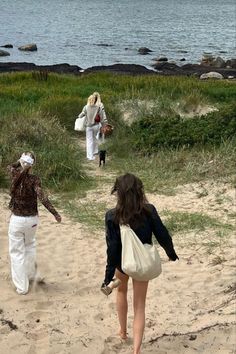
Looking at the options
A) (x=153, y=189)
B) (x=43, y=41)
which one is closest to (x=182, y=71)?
(x=43, y=41)

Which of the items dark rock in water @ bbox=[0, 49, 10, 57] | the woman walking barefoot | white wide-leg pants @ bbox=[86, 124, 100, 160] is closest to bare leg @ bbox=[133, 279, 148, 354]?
the woman walking barefoot

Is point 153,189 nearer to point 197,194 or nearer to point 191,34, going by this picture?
point 197,194

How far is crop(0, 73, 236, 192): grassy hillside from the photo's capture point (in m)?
12.5

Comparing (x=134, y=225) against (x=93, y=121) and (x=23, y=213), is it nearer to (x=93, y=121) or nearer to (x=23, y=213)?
(x=23, y=213)

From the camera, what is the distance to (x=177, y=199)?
36.9ft

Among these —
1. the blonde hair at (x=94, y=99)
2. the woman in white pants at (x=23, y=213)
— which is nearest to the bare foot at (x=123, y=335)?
the woman in white pants at (x=23, y=213)

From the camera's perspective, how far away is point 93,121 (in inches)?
565

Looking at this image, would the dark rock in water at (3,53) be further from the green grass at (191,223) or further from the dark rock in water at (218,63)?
the green grass at (191,223)

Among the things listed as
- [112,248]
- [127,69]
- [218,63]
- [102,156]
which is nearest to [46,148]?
[102,156]

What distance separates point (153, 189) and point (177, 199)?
0.77 metres

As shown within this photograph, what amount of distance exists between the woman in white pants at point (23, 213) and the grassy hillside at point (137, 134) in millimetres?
4729

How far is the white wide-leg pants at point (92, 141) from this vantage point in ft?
47.0

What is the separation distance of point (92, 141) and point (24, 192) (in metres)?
7.61

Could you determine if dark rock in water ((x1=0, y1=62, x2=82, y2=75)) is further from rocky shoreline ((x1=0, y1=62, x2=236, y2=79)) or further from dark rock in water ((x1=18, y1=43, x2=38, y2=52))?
dark rock in water ((x1=18, y1=43, x2=38, y2=52))
